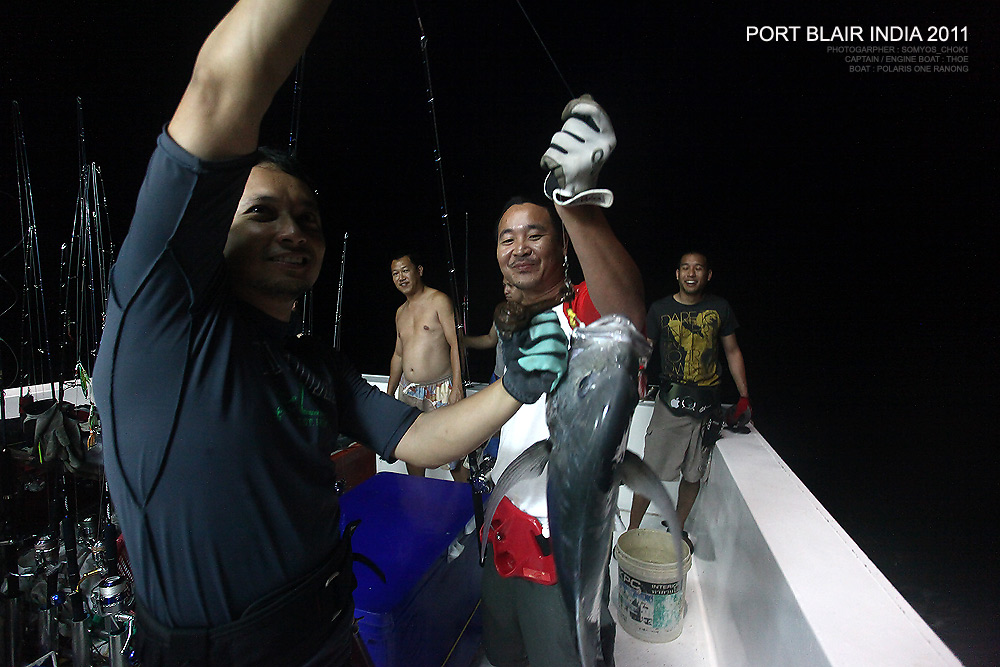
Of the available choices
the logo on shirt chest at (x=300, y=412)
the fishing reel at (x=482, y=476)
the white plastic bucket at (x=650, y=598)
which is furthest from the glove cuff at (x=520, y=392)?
the white plastic bucket at (x=650, y=598)

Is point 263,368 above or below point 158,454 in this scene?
above

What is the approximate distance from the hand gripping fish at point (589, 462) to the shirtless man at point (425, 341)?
8.31 feet

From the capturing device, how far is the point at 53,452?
1.80 m

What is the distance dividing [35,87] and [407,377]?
2.94 m

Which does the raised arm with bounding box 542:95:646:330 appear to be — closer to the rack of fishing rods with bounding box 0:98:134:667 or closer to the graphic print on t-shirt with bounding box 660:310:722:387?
the rack of fishing rods with bounding box 0:98:134:667

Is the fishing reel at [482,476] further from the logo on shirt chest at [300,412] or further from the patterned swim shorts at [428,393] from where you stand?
the patterned swim shorts at [428,393]

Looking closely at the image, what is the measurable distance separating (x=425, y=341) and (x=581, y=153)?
303 centimetres

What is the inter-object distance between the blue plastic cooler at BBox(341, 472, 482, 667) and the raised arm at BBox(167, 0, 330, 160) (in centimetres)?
141

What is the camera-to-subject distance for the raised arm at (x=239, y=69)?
543 mm

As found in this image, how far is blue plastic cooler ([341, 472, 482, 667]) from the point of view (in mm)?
1437

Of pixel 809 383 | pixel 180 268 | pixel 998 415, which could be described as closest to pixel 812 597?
pixel 180 268

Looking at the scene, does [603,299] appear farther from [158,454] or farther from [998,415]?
[998,415]

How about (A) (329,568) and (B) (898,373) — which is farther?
(B) (898,373)

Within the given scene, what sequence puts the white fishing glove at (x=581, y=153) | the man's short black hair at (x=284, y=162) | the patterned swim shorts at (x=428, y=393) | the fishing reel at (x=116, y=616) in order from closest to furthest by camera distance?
the white fishing glove at (x=581, y=153), the man's short black hair at (x=284, y=162), the fishing reel at (x=116, y=616), the patterned swim shorts at (x=428, y=393)
